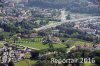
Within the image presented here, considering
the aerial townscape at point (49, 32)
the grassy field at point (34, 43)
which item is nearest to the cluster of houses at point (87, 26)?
the aerial townscape at point (49, 32)

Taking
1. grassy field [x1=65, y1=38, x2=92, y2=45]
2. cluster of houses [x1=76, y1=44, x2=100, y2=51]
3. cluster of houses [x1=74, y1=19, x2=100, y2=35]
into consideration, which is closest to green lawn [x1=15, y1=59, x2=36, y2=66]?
cluster of houses [x1=76, y1=44, x2=100, y2=51]

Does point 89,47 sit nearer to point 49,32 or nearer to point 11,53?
point 11,53

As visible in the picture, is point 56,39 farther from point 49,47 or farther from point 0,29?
point 0,29

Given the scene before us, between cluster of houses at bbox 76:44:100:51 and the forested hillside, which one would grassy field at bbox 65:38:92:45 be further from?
the forested hillside

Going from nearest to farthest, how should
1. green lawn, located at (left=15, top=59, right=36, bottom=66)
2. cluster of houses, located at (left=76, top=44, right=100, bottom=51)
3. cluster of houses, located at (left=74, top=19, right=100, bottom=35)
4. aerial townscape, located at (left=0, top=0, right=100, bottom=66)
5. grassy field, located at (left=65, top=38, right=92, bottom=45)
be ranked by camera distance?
green lawn, located at (left=15, top=59, right=36, bottom=66) < aerial townscape, located at (left=0, top=0, right=100, bottom=66) < cluster of houses, located at (left=76, top=44, right=100, bottom=51) < grassy field, located at (left=65, top=38, right=92, bottom=45) < cluster of houses, located at (left=74, top=19, right=100, bottom=35)

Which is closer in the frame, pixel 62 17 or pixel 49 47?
pixel 49 47

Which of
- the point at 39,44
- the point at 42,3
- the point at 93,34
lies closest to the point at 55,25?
the point at 93,34

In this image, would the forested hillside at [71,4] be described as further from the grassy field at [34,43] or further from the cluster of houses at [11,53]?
the cluster of houses at [11,53]

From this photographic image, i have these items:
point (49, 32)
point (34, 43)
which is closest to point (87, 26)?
point (49, 32)
